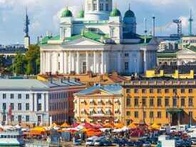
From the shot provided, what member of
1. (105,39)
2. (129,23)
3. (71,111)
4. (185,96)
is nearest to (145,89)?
(185,96)

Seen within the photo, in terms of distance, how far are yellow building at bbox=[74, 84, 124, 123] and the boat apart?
14.9m

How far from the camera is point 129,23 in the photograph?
479 ft

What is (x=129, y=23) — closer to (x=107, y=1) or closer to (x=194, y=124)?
(x=107, y=1)

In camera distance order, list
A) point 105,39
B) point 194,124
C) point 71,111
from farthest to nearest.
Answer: point 105,39
point 71,111
point 194,124

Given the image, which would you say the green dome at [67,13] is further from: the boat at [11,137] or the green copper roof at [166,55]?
the boat at [11,137]

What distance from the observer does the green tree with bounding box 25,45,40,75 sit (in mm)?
146125

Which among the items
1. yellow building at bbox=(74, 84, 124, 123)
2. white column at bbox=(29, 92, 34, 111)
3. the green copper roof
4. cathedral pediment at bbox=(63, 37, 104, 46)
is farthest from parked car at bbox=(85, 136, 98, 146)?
the green copper roof

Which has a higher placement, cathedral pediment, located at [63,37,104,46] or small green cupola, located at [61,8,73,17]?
small green cupola, located at [61,8,73,17]

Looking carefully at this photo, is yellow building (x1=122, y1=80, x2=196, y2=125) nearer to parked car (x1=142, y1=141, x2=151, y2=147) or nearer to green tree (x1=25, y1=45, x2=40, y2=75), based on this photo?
parked car (x1=142, y1=141, x2=151, y2=147)

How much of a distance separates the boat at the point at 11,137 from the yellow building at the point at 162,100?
1406cm

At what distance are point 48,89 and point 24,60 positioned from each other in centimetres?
4843

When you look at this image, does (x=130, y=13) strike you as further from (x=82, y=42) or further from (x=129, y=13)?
(x=82, y=42)

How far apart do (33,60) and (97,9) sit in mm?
10802

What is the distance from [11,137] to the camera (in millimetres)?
80812
